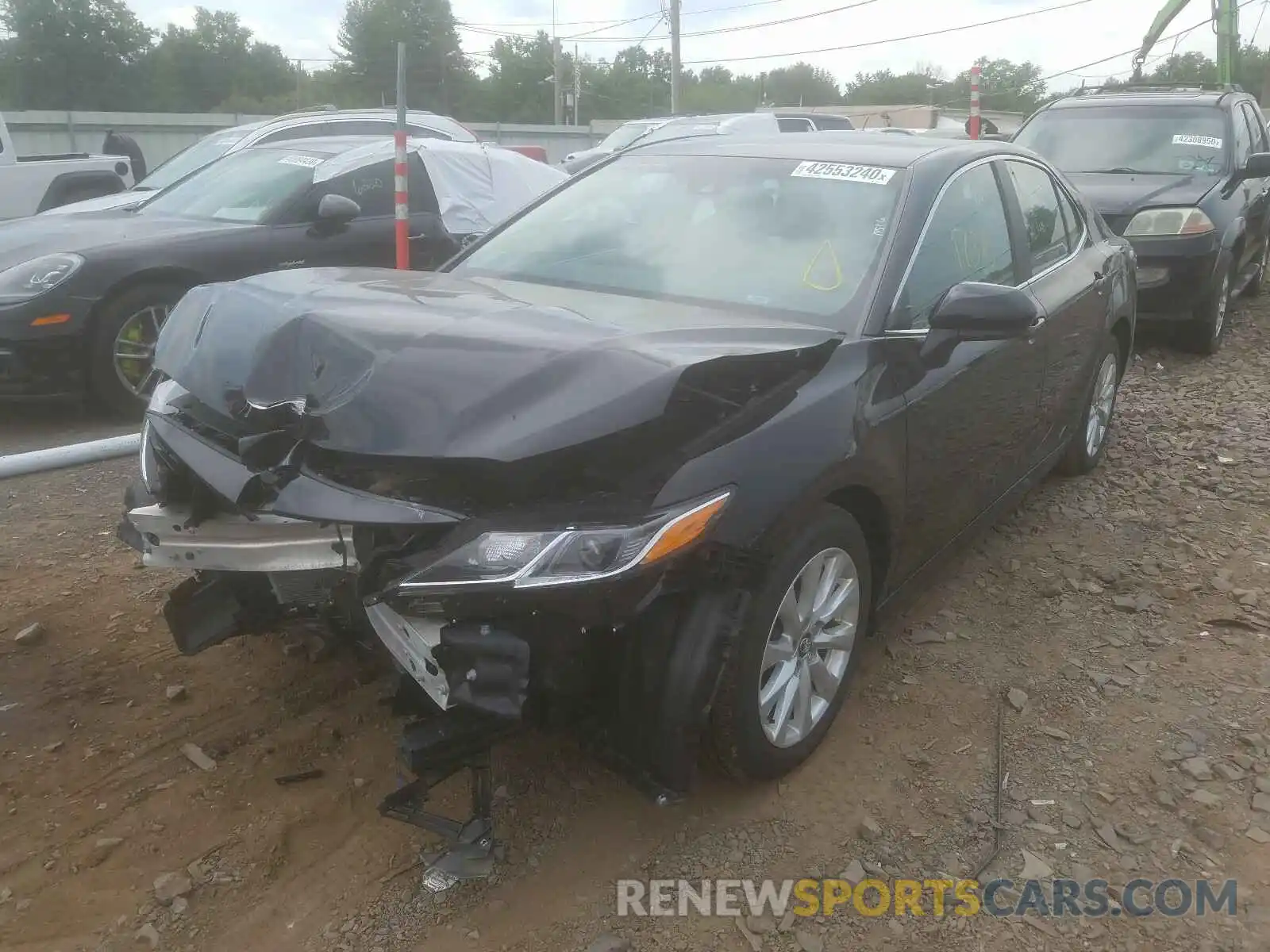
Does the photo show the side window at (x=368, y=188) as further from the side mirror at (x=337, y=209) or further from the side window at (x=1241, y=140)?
the side window at (x=1241, y=140)

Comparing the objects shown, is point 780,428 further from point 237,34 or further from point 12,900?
point 237,34

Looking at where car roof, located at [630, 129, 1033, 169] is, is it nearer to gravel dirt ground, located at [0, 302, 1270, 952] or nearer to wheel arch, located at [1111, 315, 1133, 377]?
wheel arch, located at [1111, 315, 1133, 377]

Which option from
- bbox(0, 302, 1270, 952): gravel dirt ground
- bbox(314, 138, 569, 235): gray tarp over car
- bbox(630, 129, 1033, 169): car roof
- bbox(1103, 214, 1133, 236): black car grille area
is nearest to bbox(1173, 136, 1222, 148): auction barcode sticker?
bbox(1103, 214, 1133, 236): black car grille area

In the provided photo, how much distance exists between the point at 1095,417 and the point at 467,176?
190 inches

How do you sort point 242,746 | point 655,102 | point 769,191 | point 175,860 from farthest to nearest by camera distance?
point 655,102 → point 769,191 → point 242,746 → point 175,860

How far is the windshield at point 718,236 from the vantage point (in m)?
3.17

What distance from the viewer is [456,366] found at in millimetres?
2330

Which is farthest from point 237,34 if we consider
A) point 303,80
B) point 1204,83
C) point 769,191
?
point 769,191

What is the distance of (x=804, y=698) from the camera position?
286cm

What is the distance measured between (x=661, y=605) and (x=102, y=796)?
1.61m

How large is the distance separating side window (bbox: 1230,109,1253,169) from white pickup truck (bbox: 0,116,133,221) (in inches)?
423

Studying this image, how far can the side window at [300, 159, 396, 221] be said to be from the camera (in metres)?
6.82

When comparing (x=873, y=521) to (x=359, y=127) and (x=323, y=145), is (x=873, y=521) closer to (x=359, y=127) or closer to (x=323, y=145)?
(x=323, y=145)

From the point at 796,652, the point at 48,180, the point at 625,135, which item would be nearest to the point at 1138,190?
the point at 796,652
